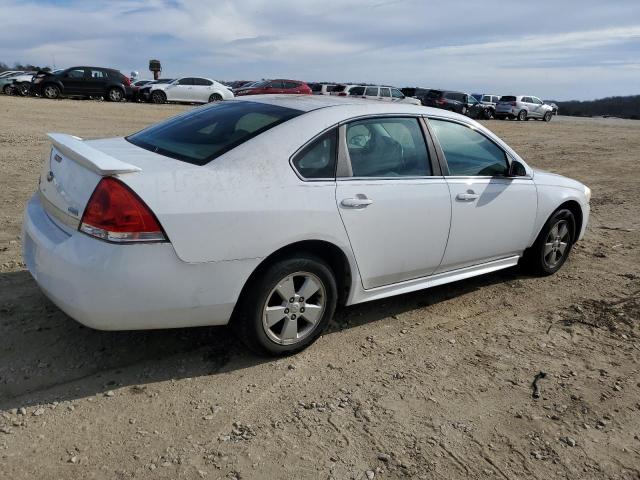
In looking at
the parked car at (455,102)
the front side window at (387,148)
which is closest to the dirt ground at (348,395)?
the front side window at (387,148)

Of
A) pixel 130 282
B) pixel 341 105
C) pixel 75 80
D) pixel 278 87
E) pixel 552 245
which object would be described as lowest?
pixel 552 245

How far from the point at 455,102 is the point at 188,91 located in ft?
51.9

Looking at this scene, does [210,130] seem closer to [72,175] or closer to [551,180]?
[72,175]

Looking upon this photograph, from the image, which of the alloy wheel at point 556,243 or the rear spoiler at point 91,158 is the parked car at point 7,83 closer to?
the rear spoiler at point 91,158

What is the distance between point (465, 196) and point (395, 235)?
75 cm

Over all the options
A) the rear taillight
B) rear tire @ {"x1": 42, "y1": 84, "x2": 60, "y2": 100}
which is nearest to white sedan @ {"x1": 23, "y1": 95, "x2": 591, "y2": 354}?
the rear taillight

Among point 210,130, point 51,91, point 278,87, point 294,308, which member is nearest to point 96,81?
point 51,91

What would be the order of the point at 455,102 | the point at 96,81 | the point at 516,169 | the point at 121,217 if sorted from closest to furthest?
the point at 121,217 → the point at 516,169 → the point at 96,81 → the point at 455,102

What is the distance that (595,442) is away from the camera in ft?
9.69

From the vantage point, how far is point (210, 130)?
144 inches

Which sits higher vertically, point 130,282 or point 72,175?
point 72,175

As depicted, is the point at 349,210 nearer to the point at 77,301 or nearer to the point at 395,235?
the point at 395,235

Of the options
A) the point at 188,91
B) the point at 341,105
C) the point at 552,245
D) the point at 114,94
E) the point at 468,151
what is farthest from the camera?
the point at 188,91

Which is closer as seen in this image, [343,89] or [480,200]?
[480,200]
